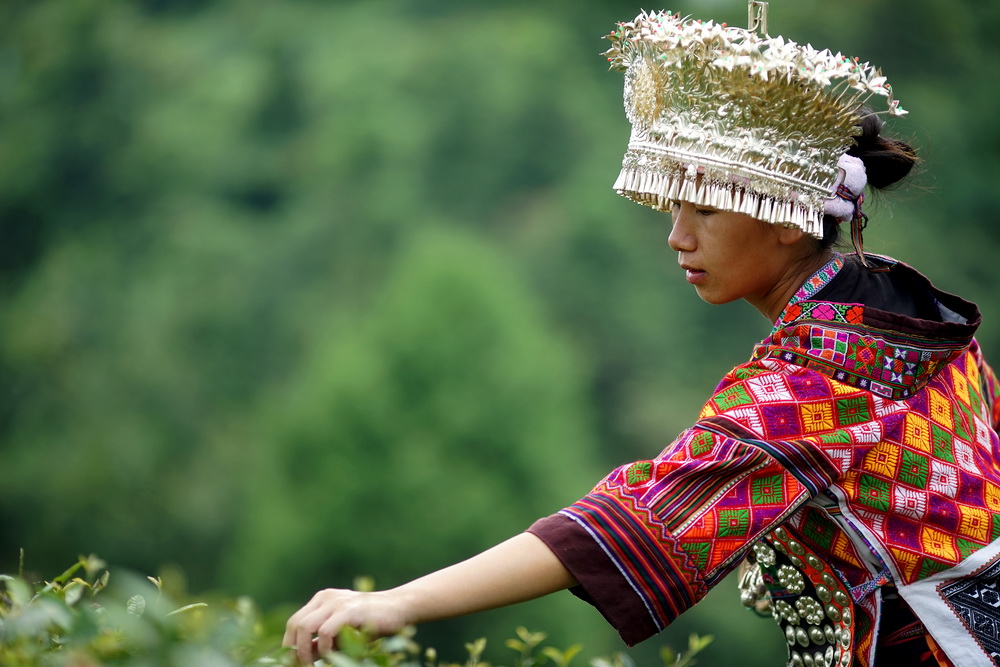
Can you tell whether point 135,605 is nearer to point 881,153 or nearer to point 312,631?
point 312,631

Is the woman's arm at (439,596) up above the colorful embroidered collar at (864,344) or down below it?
below

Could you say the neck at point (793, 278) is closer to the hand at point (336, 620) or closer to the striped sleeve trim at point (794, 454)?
the striped sleeve trim at point (794, 454)

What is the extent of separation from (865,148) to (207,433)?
21303 mm

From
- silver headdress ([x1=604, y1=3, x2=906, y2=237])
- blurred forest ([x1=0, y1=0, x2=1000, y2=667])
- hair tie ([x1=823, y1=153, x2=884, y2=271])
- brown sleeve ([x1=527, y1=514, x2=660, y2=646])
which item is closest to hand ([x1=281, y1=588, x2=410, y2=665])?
brown sleeve ([x1=527, y1=514, x2=660, y2=646])

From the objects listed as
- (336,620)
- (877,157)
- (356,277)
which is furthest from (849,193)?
(356,277)

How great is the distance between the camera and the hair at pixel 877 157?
1.88 metres

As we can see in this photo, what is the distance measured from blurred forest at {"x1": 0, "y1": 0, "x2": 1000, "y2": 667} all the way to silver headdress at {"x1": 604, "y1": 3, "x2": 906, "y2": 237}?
11.2 meters

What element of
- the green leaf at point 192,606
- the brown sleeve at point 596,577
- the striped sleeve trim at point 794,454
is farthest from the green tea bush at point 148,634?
the striped sleeve trim at point 794,454

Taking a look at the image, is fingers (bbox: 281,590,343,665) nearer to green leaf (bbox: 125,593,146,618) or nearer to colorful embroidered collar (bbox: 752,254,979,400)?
green leaf (bbox: 125,593,146,618)

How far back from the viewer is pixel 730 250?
1.80 m

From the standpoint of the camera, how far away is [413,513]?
14.5m

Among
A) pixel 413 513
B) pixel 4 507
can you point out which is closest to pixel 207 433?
pixel 4 507

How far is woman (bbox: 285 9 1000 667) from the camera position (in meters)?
1.56

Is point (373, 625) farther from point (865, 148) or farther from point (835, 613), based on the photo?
point (865, 148)
